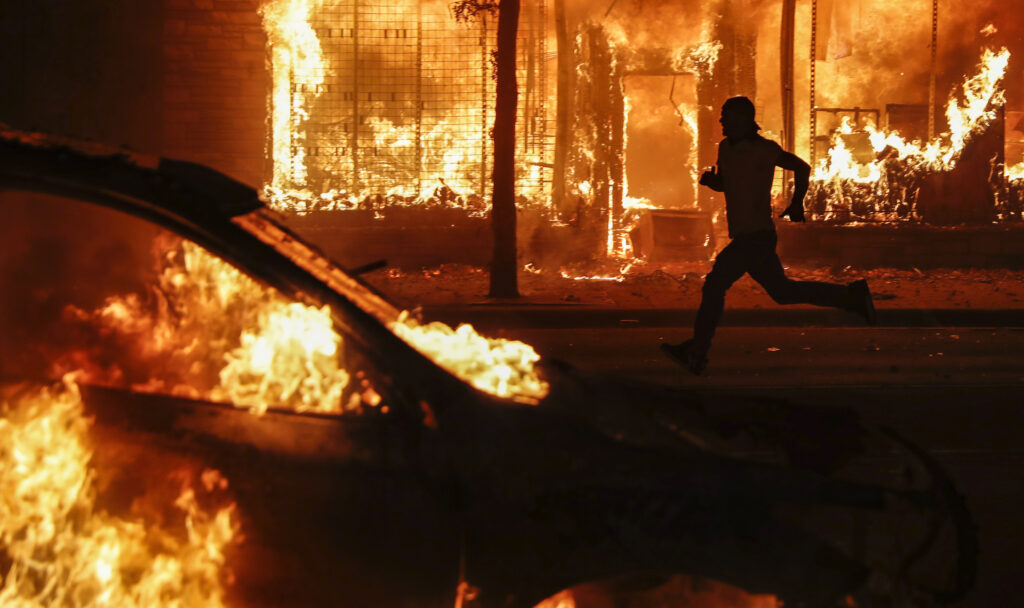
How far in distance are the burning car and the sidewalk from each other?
23.9 feet

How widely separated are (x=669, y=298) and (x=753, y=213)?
642 cm

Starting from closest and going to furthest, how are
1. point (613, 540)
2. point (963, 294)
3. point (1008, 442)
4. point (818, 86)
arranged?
point (613, 540), point (1008, 442), point (963, 294), point (818, 86)

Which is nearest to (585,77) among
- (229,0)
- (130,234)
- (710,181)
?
(229,0)

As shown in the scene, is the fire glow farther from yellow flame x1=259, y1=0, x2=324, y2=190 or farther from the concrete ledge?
the concrete ledge

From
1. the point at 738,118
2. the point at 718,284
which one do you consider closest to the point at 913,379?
the point at 718,284

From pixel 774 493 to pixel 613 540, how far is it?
1.43ft

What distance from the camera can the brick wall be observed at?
16875mm

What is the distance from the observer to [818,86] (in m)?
17.2

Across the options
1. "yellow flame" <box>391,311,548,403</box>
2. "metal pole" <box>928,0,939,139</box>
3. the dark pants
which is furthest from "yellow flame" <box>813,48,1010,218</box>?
"yellow flame" <box>391,311,548,403</box>

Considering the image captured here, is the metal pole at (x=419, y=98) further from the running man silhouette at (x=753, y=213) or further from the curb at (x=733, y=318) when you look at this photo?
the running man silhouette at (x=753, y=213)

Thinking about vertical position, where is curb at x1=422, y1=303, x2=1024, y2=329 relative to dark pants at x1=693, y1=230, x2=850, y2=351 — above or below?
below

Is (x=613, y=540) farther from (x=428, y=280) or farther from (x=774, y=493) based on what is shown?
(x=428, y=280)

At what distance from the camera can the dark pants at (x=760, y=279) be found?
7.43 metres

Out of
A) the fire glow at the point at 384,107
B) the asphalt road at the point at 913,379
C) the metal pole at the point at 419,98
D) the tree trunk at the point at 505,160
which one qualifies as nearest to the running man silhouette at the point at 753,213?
the asphalt road at the point at 913,379
